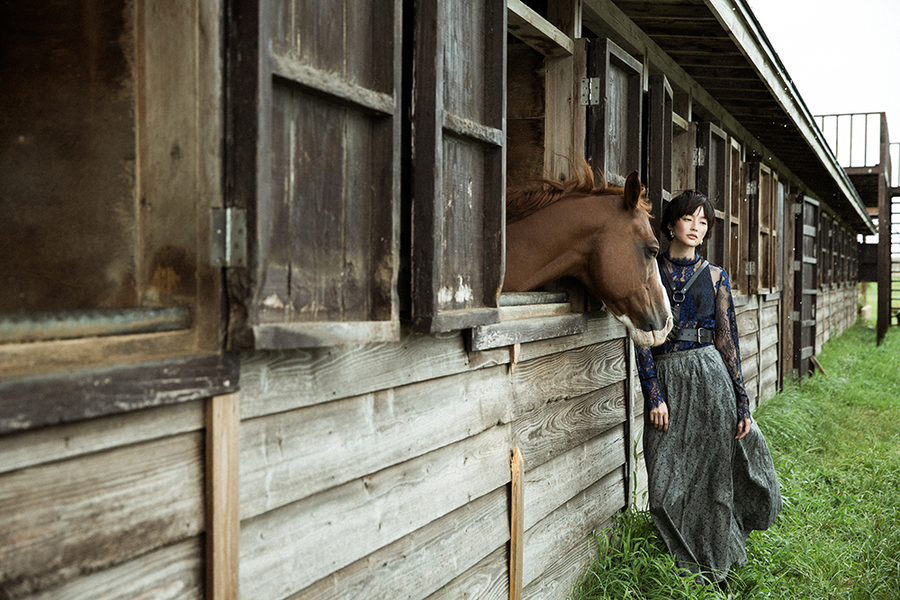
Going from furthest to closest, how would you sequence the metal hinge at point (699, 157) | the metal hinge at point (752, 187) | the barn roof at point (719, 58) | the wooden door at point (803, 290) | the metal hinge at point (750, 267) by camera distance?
1. the wooden door at point (803, 290)
2. the metal hinge at point (752, 187)
3. the metal hinge at point (750, 267)
4. the metal hinge at point (699, 157)
5. the barn roof at point (719, 58)

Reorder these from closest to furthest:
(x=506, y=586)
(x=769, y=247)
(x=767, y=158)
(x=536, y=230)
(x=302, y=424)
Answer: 1. (x=302, y=424)
2. (x=506, y=586)
3. (x=536, y=230)
4. (x=769, y=247)
5. (x=767, y=158)

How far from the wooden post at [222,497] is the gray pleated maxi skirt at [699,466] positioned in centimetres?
250

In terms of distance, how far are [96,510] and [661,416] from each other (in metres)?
2.78

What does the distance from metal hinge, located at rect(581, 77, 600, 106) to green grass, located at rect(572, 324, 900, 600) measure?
6.71 ft

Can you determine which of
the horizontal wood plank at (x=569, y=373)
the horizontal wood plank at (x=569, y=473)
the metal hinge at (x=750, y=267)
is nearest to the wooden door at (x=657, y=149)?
the horizontal wood plank at (x=569, y=373)

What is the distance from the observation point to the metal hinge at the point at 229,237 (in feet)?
4.48

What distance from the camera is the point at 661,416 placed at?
3480mm

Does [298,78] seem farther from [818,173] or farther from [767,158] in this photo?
[818,173]

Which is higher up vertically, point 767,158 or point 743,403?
point 767,158

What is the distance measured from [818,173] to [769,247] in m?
3.74

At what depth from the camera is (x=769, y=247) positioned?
8156 mm

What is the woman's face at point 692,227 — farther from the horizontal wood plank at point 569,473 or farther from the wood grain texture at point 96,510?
the wood grain texture at point 96,510

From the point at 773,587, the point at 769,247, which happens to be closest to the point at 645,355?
the point at 773,587

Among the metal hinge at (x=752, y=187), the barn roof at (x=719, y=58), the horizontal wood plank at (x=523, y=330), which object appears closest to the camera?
the horizontal wood plank at (x=523, y=330)
